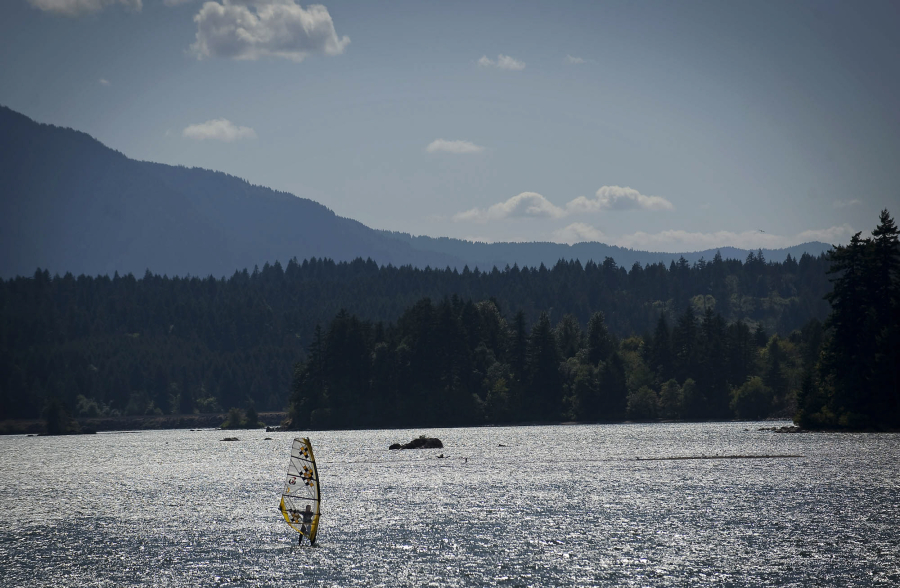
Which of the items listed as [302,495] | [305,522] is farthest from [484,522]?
[302,495]

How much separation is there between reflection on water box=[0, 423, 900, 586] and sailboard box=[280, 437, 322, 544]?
6.06ft

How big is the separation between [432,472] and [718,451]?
3940cm

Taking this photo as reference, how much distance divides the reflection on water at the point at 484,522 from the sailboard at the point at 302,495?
6.06 feet

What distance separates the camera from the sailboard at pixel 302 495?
57.0 meters

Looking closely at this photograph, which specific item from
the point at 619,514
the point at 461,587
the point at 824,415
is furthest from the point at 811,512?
the point at 824,415

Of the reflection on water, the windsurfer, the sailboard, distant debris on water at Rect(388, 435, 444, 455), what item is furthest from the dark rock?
the windsurfer

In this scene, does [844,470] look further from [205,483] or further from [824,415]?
[205,483]

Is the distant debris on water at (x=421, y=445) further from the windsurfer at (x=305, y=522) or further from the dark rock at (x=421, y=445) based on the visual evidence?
the windsurfer at (x=305, y=522)

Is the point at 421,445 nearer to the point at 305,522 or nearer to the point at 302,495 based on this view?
the point at 302,495

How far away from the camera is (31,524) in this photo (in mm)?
69625

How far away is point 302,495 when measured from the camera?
2272 inches

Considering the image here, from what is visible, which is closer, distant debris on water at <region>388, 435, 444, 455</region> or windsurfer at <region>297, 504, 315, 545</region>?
windsurfer at <region>297, 504, 315, 545</region>

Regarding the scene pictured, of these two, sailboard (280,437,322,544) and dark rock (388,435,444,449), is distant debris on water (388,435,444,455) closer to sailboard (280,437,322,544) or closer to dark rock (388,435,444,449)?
dark rock (388,435,444,449)

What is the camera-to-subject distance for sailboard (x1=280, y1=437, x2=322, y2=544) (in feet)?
187
